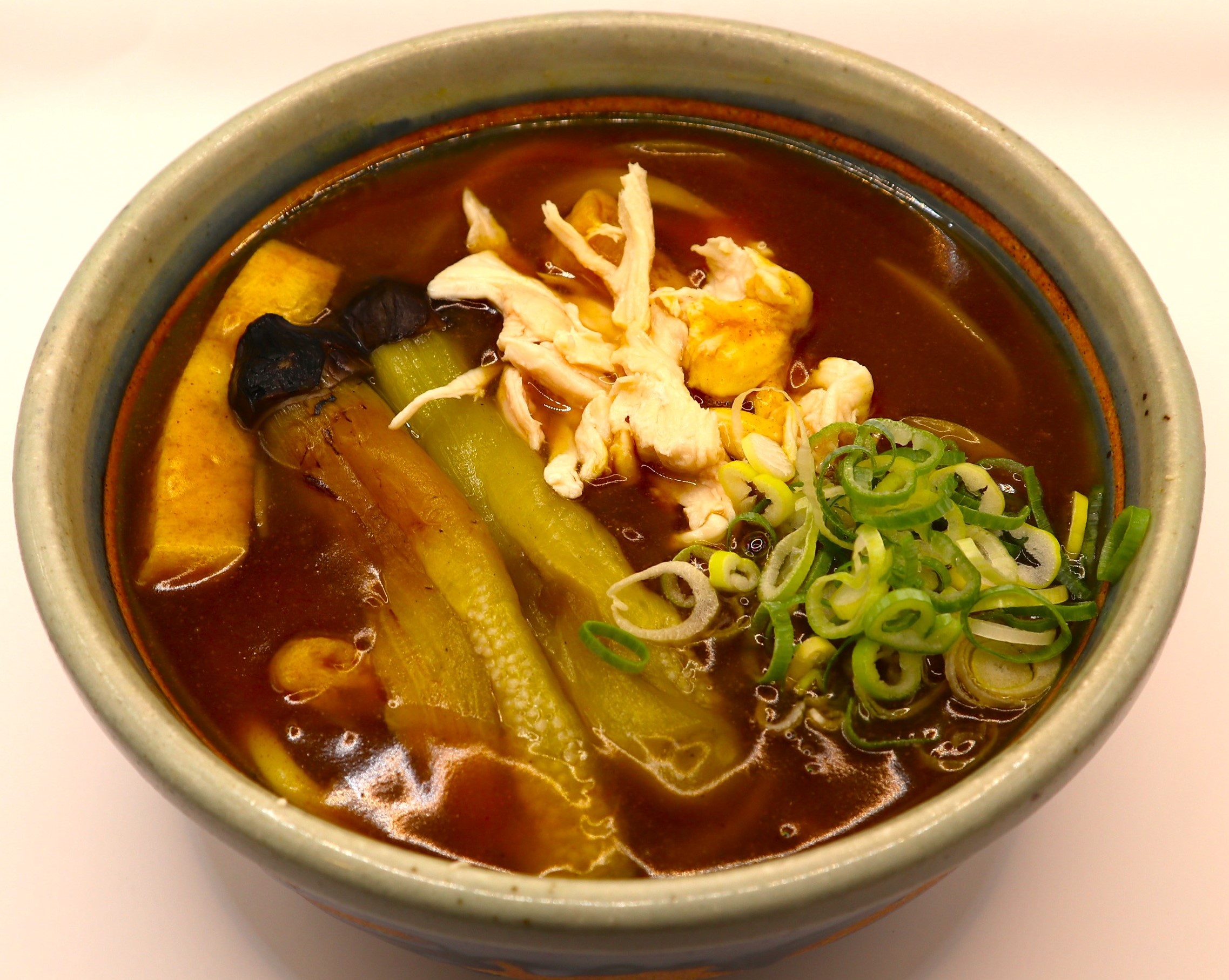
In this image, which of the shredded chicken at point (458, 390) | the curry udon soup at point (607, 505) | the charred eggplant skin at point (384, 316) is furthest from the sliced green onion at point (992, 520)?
the charred eggplant skin at point (384, 316)

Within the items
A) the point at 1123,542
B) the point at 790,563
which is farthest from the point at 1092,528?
the point at 790,563

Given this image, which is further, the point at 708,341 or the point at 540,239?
the point at 540,239

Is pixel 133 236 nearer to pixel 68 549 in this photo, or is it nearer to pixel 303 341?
pixel 303 341

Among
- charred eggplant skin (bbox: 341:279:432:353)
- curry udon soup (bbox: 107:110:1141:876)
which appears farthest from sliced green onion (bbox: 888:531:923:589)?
charred eggplant skin (bbox: 341:279:432:353)

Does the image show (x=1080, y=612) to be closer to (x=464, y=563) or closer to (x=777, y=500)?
(x=777, y=500)

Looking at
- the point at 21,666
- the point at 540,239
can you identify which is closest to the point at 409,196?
the point at 540,239

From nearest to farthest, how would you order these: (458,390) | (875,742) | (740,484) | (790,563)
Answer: (875,742), (790,563), (740,484), (458,390)
